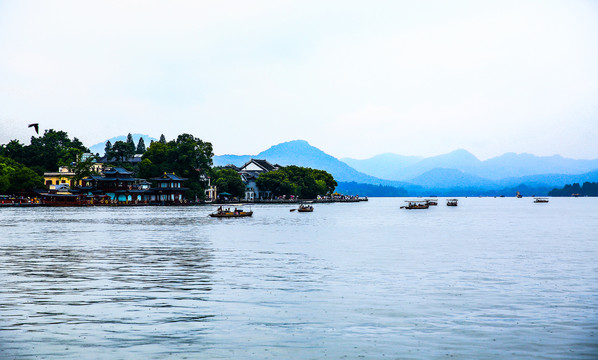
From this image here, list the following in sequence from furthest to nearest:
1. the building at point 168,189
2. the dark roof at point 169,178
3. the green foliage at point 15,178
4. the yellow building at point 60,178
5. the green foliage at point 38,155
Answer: the green foliage at point 38,155 → the yellow building at point 60,178 → the building at point 168,189 → the dark roof at point 169,178 → the green foliage at point 15,178

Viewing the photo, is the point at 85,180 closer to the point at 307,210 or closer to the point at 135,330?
the point at 307,210

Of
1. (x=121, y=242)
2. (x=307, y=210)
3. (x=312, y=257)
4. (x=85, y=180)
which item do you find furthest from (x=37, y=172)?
(x=312, y=257)

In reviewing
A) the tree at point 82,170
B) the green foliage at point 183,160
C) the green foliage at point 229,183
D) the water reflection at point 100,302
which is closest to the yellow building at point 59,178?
the tree at point 82,170

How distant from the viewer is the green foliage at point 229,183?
18588 cm

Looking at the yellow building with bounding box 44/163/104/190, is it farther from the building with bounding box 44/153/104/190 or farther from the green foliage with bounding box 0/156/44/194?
the green foliage with bounding box 0/156/44/194

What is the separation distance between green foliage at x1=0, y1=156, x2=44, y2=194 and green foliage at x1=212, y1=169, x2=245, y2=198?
52.4 meters

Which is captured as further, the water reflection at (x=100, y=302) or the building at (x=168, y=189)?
the building at (x=168, y=189)

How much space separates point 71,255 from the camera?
38281mm

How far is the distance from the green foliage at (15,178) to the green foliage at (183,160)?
1205 inches

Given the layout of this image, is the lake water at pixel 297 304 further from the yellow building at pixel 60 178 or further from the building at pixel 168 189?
the yellow building at pixel 60 178

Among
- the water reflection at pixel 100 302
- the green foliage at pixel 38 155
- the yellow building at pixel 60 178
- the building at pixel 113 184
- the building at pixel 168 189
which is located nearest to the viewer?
the water reflection at pixel 100 302

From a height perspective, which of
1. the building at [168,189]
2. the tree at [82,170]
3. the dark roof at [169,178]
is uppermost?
the tree at [82,170]

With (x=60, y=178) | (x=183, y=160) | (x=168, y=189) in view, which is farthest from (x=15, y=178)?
(x=183, y=160)

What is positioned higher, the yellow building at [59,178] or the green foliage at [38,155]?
the green foliage at [38,155]
